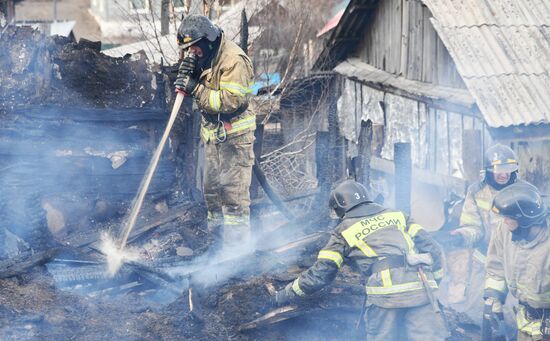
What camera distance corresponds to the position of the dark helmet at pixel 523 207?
212 inches

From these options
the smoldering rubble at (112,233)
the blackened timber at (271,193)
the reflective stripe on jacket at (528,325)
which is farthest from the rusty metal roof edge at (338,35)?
the reflective stripe on jacket at (528,325)

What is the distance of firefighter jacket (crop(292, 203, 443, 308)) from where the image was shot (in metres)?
5.77

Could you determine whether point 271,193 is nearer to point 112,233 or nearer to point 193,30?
point 112,233

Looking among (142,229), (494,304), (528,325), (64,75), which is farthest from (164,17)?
(528,325)

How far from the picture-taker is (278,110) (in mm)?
16016

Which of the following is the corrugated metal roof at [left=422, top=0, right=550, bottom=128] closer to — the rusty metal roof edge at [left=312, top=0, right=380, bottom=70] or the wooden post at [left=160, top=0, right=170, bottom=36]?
the rusty metal roof edge at [left=312, top=0, right=380, bottom=70]

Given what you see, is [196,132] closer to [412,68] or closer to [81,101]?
[81,101]

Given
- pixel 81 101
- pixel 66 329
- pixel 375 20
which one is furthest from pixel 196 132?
pixel 375 20

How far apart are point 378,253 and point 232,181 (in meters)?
2.59

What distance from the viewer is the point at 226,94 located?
752 centimetres

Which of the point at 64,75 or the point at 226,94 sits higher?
the point at 64,75

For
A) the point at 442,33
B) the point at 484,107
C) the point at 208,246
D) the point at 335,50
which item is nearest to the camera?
the point at 208,246

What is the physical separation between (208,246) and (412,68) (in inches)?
245

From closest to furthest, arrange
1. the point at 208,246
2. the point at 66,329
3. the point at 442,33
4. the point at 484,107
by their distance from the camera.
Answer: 1. the point at 66,329
2. the point at 208,246
3. the point at 484,107
4. the point at 442,33
